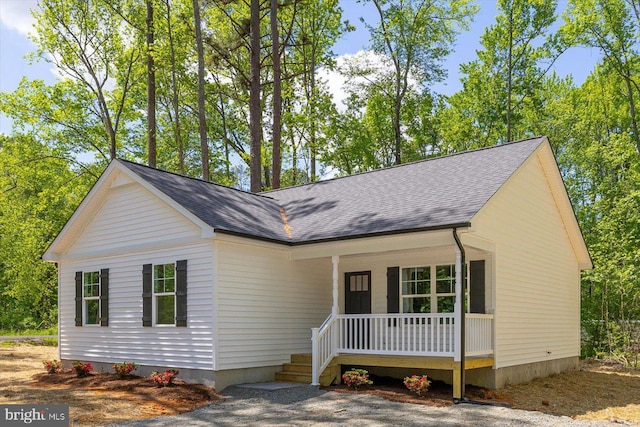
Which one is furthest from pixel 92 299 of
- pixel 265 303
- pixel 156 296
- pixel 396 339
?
pixel 396 339

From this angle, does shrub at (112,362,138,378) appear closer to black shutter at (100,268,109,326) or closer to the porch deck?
black shutter at (100,268,109,326)

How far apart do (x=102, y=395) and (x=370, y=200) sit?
24.6 ft

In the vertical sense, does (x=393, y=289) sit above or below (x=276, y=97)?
below

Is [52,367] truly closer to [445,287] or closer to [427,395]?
[427,395]

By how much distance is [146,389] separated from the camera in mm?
12500

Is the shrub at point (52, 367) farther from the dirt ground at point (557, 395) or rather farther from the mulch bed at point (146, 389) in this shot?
the dirt ground at point (557, 395)

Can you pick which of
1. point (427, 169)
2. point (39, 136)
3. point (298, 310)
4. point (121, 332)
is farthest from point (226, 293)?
point (39, 136)

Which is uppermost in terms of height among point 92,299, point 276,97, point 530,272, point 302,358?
point 276,97

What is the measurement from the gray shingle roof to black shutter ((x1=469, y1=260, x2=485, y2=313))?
5.33 feet

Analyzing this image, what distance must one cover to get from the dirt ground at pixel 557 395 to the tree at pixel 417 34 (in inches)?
727

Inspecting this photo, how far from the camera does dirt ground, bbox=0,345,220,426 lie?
34.2 feet

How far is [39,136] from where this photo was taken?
30.9 metres

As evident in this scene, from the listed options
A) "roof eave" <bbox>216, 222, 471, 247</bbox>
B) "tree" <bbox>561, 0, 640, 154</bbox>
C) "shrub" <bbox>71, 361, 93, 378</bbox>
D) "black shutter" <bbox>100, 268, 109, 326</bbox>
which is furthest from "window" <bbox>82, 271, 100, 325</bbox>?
"tree" <bbox>561, 0, 640, 154</bbox>

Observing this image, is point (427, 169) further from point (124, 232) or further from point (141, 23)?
point (141, 23)
